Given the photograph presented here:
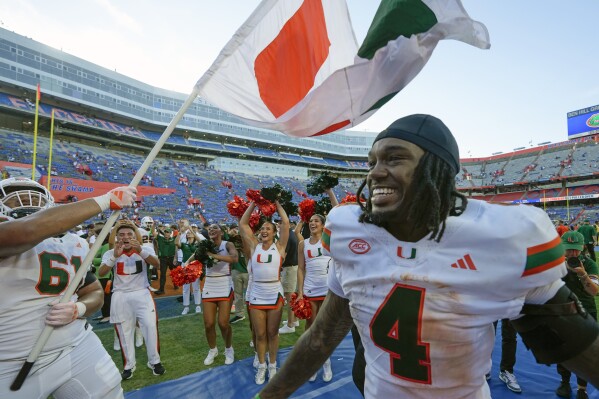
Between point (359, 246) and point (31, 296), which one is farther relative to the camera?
point (31, 296)

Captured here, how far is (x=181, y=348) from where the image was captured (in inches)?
237

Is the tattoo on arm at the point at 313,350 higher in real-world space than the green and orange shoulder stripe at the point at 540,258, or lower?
lower

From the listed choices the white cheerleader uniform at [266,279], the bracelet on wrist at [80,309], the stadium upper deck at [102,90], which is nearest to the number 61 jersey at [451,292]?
the bracelet on wrist at [80,309]

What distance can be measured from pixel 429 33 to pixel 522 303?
1.55m

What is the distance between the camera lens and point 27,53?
121ft

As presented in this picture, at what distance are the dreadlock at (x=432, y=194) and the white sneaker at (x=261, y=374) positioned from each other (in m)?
4.24

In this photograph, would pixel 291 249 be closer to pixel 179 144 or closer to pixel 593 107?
pixel 179 144

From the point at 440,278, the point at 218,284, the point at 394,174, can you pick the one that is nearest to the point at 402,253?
the point at 440,278

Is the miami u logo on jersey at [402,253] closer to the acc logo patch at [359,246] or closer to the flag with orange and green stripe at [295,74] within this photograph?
the acc logo patch at [359,246]

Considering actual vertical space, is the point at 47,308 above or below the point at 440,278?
below

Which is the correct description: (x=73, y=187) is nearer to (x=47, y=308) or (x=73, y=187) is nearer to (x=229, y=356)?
(x=229, y=356)

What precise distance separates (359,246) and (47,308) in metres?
2.25

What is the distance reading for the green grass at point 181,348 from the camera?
496 centimetres

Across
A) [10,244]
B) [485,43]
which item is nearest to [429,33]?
[485,43]
